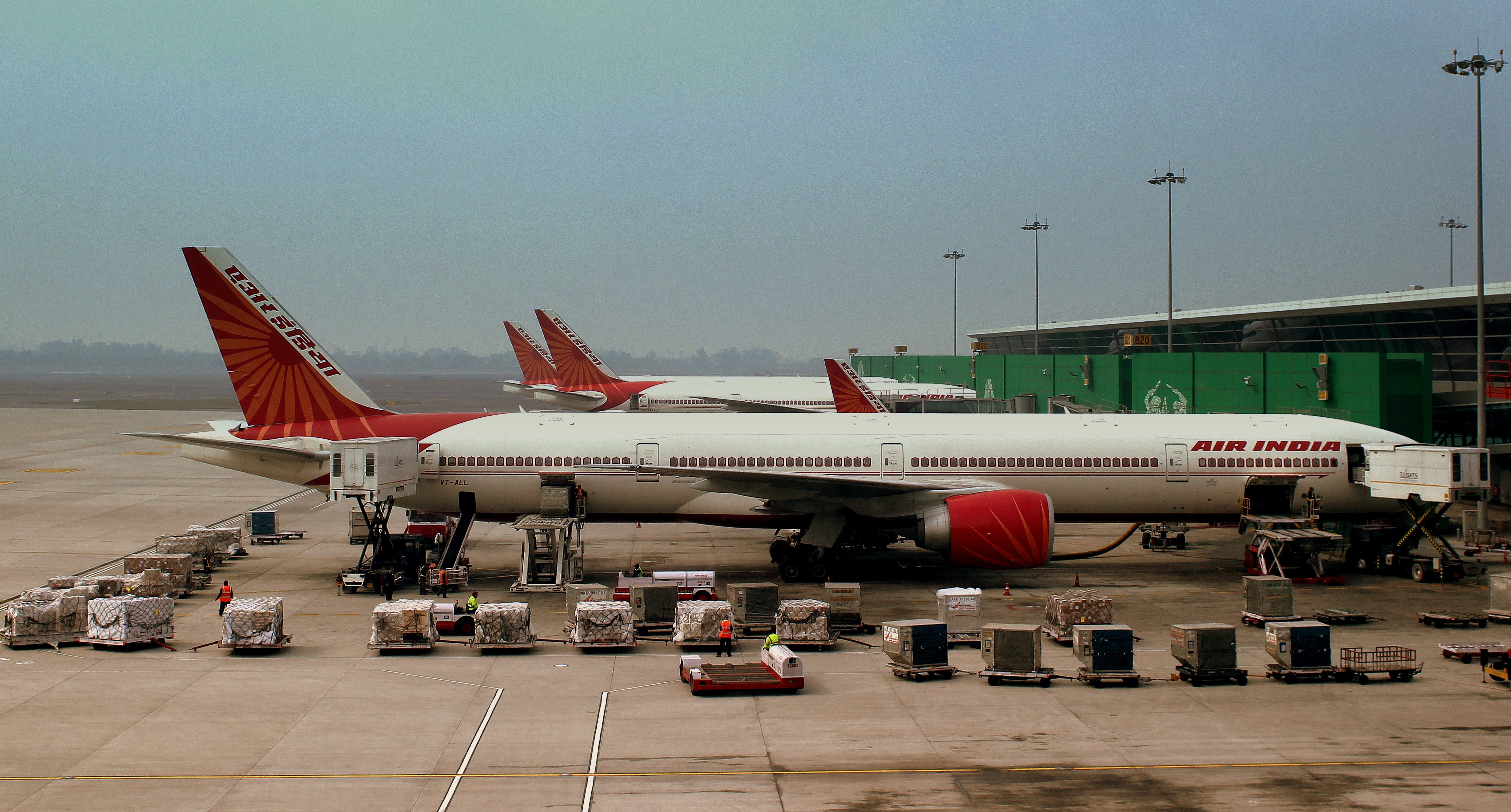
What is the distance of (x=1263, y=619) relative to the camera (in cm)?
2195

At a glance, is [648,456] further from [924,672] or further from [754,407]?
[754,407]

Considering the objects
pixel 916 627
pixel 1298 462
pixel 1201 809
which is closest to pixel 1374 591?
pixel 1298 462

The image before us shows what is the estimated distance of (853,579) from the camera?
27.1 m

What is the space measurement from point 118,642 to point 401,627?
17.6 ft

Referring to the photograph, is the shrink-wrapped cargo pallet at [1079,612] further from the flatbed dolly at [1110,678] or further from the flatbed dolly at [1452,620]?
the flatbed dolly at [1452,620]

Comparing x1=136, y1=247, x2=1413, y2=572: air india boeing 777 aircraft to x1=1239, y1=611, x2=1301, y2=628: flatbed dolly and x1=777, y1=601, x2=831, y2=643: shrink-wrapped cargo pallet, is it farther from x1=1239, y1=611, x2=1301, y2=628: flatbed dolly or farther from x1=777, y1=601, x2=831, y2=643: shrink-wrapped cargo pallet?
x1=777, y1=601, x2=831, y2=643: shrink-wrapped cargo pallet

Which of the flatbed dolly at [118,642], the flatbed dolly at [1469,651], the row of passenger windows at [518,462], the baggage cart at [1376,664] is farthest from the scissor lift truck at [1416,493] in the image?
the flatbed dolly at [118,642]

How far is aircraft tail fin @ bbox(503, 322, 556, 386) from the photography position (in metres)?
75.7

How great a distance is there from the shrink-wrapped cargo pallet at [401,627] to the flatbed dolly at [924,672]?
8.90 meters

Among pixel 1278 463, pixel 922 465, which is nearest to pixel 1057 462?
pixel 922 465

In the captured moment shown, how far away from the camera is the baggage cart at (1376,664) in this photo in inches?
715

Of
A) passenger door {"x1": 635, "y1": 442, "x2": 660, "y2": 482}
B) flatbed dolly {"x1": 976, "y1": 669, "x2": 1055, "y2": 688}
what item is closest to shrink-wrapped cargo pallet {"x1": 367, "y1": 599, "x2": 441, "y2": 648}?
passenger door {"x1": 635, "y1": 442, "x2": 660, "y2": 482}

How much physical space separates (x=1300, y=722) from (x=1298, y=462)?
13458mm

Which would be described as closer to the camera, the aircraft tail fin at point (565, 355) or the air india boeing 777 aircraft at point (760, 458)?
the air india boeing 777 aircraft at point (760, 458)
